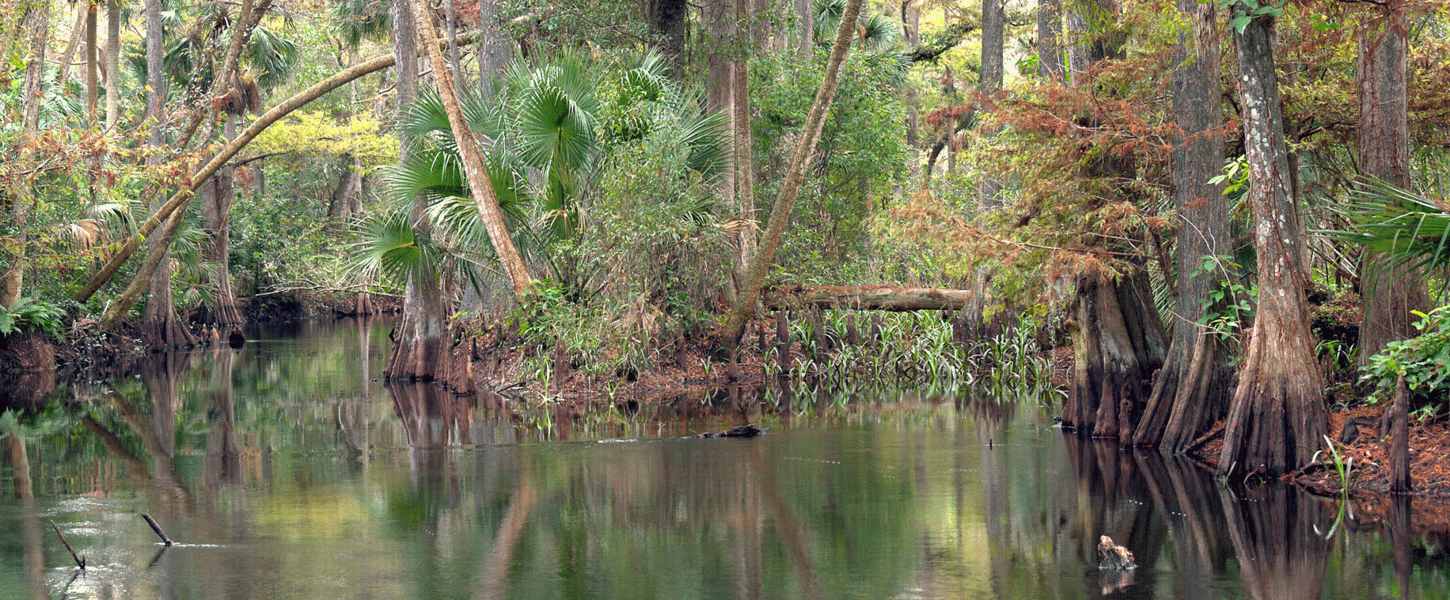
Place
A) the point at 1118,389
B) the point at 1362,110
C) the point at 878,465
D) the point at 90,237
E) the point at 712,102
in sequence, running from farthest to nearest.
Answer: the point at 90,237, the point at 712,102, the point at 1118,389, the point at 878,465, the point at 1362,110

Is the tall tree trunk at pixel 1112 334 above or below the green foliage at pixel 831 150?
below

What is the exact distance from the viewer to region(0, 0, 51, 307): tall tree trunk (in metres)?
19.2

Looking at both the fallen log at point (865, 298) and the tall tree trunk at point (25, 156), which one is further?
the tall tree trunk at point (25, 156)

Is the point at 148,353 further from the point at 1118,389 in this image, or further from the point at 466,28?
the point at 1118,389

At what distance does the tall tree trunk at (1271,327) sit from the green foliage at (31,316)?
19.0 meters

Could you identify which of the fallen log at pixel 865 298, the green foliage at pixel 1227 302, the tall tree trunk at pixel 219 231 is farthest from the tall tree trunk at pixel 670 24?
the tall tree trunk at pixel 219 231

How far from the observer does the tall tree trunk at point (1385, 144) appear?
998 cm

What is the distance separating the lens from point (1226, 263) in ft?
35.9

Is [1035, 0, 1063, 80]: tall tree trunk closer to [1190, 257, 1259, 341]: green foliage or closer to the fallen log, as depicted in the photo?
[1190, 257, 1259, 341]: green foliage

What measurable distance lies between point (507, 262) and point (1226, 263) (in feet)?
30.7

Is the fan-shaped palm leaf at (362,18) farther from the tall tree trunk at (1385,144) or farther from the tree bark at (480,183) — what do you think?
the tall tree trunk at (1385,144)

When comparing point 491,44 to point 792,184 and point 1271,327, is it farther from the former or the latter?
point 1271,327

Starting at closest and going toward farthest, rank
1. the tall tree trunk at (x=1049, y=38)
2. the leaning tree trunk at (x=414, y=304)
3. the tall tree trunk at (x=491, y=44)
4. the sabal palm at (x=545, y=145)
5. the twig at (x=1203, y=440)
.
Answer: the twig at (x=1203, y=440)
the tall tree trunk at (x=1049, y=38)
the sabal palm at (x=545, y=145)
the leaning tree trunk at (x=414, y=304)
the tall tree trunk at (x=491, y=44)

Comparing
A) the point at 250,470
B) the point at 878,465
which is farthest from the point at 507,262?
the point at 878,465
